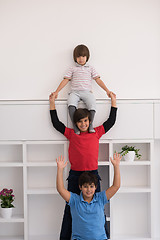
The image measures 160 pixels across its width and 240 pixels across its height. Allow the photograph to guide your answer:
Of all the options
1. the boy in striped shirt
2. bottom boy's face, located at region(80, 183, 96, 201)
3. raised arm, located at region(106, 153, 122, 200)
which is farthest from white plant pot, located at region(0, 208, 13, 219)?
the boy in striped shirt

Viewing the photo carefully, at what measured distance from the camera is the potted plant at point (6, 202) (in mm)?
2609

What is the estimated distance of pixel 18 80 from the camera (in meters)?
2.85

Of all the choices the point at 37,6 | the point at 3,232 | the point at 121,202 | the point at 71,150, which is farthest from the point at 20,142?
the point at 37,6

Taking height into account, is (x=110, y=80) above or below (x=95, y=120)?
above

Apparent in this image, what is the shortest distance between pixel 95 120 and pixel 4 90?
874 millimetres

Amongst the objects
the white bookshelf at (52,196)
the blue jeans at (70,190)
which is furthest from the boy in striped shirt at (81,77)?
the blue jeans at (70,190)

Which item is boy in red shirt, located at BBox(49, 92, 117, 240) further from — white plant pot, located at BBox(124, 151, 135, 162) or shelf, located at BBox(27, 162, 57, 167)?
white plant pot, located at BBox(124, 151, 135, 162)

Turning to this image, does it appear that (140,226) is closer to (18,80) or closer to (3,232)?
(3,232)

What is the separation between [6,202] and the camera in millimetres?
2648

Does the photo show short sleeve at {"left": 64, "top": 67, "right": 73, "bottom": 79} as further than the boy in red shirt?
Yes

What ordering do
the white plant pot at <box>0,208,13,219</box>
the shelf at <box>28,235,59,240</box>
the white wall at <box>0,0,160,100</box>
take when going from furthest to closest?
the white wall at <box>0,0,160,100</box> → the shelf at <box>28,235,59,240</box> → the white plant pot at <box>0,208,13,219</box>

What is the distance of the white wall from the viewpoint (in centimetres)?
283

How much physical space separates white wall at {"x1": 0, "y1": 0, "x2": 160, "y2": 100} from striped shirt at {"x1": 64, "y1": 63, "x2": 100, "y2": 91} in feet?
0.42

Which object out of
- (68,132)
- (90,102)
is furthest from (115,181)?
(90,102)
